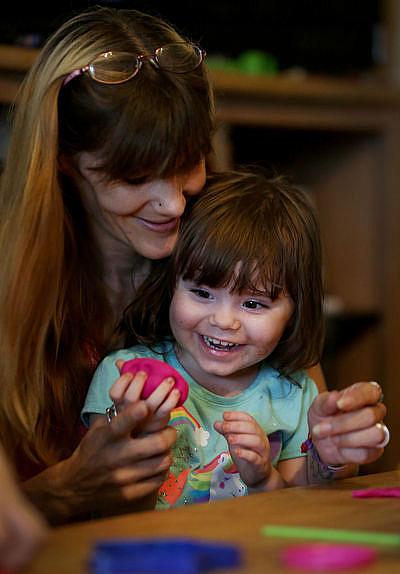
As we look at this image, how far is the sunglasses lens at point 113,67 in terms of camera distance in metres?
1.38

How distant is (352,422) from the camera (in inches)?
43.6

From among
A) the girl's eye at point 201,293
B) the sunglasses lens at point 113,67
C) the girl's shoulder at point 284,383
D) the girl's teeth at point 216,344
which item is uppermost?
the sunglasses lens at point 113,67

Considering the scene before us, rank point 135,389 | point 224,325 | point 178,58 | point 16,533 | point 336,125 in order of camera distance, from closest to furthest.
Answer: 1. point 16,533
2. point 135,389
3. point 224,325
4. point 178,58
5. point 336,125

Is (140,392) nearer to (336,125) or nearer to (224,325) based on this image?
(224,325)

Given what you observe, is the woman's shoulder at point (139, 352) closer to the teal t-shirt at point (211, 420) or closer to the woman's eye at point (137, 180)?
the teal t-shirt at point (211, 420)

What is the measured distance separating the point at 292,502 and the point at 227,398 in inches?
18.2

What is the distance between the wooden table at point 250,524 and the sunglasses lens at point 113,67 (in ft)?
2.21

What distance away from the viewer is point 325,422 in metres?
1.13

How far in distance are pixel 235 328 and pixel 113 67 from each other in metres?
0.43

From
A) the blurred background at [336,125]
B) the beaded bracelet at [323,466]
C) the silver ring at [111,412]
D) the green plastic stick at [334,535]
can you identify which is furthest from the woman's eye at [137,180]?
the blurred background at [336,125]

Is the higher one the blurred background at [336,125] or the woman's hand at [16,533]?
the blurred background at [336,125]

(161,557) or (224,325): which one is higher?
(224,325)

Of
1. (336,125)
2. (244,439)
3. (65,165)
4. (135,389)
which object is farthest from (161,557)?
(336,125)

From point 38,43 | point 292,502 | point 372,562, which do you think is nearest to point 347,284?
point 38,43
